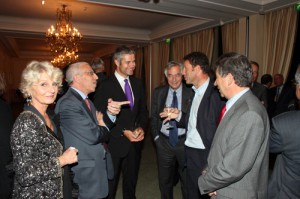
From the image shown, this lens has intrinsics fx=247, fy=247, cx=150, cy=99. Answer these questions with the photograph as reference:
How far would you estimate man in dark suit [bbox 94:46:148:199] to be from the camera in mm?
2816

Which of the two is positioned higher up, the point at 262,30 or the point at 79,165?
the point at 262,30

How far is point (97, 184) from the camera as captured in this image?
2096 millimetres

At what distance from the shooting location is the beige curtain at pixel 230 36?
6816 mm

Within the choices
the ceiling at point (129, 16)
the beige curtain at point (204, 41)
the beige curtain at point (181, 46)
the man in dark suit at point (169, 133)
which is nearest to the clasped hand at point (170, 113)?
the man in dark suit at point (169, 133)

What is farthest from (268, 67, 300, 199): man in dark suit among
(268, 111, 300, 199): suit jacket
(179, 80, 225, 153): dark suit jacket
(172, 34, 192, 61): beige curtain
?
(172, 34, 192, 61): beige curtain

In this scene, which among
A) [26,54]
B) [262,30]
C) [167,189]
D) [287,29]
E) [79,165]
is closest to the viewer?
[79,165]

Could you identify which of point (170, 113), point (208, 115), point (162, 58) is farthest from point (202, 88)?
point (162, 58)

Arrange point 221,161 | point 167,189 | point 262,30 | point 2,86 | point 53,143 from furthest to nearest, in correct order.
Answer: point 262,30 → point 167,189 → point 2,86 → point 53,143 → point 221,161

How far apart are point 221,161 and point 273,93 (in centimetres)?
492

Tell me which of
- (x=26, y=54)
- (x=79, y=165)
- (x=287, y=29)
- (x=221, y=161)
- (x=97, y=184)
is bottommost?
(x=97, y=184)

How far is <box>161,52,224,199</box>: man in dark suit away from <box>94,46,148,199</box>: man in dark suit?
0.59m

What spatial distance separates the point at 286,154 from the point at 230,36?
5936 millimetres

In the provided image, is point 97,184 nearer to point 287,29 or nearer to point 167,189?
point 167,189

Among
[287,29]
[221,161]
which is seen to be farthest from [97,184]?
[287,29]
